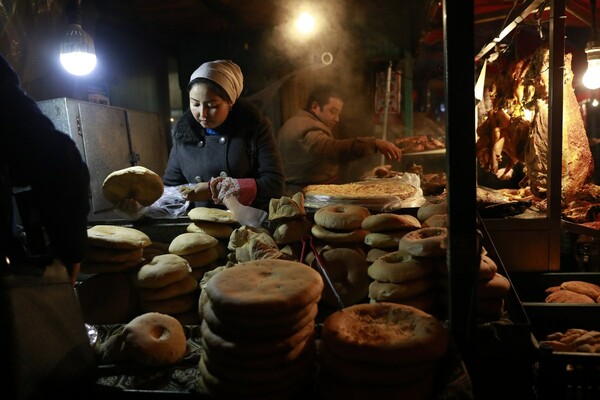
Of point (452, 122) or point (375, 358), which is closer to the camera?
point (375, 358)

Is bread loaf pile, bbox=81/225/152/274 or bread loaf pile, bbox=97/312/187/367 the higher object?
bread loaf pile, bbox=81/225/152/274

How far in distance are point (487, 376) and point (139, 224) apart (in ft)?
9.18

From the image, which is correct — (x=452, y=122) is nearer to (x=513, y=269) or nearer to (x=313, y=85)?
(x=513, y=269)

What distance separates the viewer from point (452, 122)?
6.04ft

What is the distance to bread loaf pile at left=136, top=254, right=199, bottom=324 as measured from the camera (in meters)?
2.60

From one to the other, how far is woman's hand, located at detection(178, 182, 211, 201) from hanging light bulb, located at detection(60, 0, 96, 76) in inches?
108

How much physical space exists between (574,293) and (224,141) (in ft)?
11.9

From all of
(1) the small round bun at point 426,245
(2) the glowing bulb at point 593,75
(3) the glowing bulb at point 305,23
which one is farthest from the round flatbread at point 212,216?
(3) the glowing bulb at point 305,23

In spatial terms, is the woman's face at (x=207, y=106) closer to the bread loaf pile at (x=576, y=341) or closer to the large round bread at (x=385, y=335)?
the large round bread at (x=385, y=335)

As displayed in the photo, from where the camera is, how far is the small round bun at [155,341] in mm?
2016

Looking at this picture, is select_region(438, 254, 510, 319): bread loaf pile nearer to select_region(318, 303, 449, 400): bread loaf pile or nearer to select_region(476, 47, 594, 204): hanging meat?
select_region(318, 303, 449, 400): bread loaf pile

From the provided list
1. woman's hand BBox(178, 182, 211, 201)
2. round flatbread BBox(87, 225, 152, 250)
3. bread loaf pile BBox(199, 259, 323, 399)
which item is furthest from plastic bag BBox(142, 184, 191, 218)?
bread loaf pile BBox(199, 259, 323, 399)

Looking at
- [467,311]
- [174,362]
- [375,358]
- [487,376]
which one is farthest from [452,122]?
[174,362]

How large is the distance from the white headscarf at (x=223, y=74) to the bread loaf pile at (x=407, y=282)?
2624 millimetres
